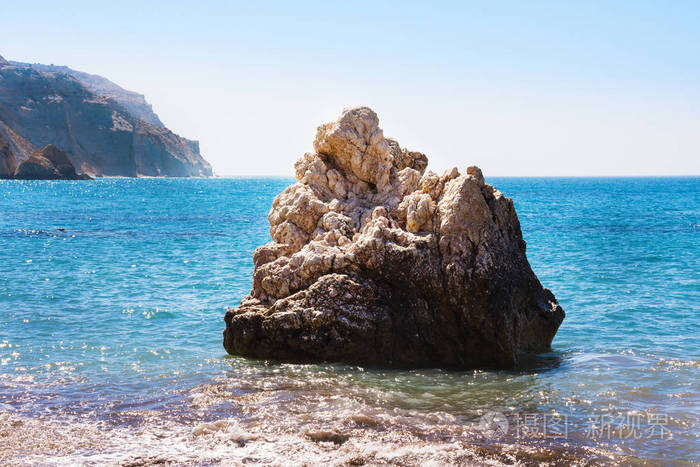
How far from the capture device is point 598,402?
840 centimetres

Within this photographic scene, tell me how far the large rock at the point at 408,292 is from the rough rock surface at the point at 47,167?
14448 cm

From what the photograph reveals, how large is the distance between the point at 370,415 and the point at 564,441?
88.0 inches

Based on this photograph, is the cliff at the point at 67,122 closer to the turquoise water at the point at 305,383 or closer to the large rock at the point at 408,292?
the turquoise water at the point at 305,383

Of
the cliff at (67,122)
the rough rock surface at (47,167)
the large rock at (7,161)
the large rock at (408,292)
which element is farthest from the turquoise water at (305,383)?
the cliff at (67,122)

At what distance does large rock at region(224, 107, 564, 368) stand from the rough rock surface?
144480 mm

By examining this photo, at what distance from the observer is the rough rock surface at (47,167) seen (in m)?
137

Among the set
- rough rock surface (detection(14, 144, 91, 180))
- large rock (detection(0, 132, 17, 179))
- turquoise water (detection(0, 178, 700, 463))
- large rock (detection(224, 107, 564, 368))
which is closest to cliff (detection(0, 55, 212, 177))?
rough rock surface (detection(14, 144, 91, 180))

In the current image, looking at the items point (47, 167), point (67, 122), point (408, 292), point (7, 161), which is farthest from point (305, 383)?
point (67, 122)

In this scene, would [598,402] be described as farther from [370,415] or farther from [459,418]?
[370,415]

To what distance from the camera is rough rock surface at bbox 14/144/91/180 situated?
451ft

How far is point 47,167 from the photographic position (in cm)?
14225

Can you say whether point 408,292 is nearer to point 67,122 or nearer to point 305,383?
point 305,383

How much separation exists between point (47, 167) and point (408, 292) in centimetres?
15013

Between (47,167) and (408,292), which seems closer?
(408,292)
